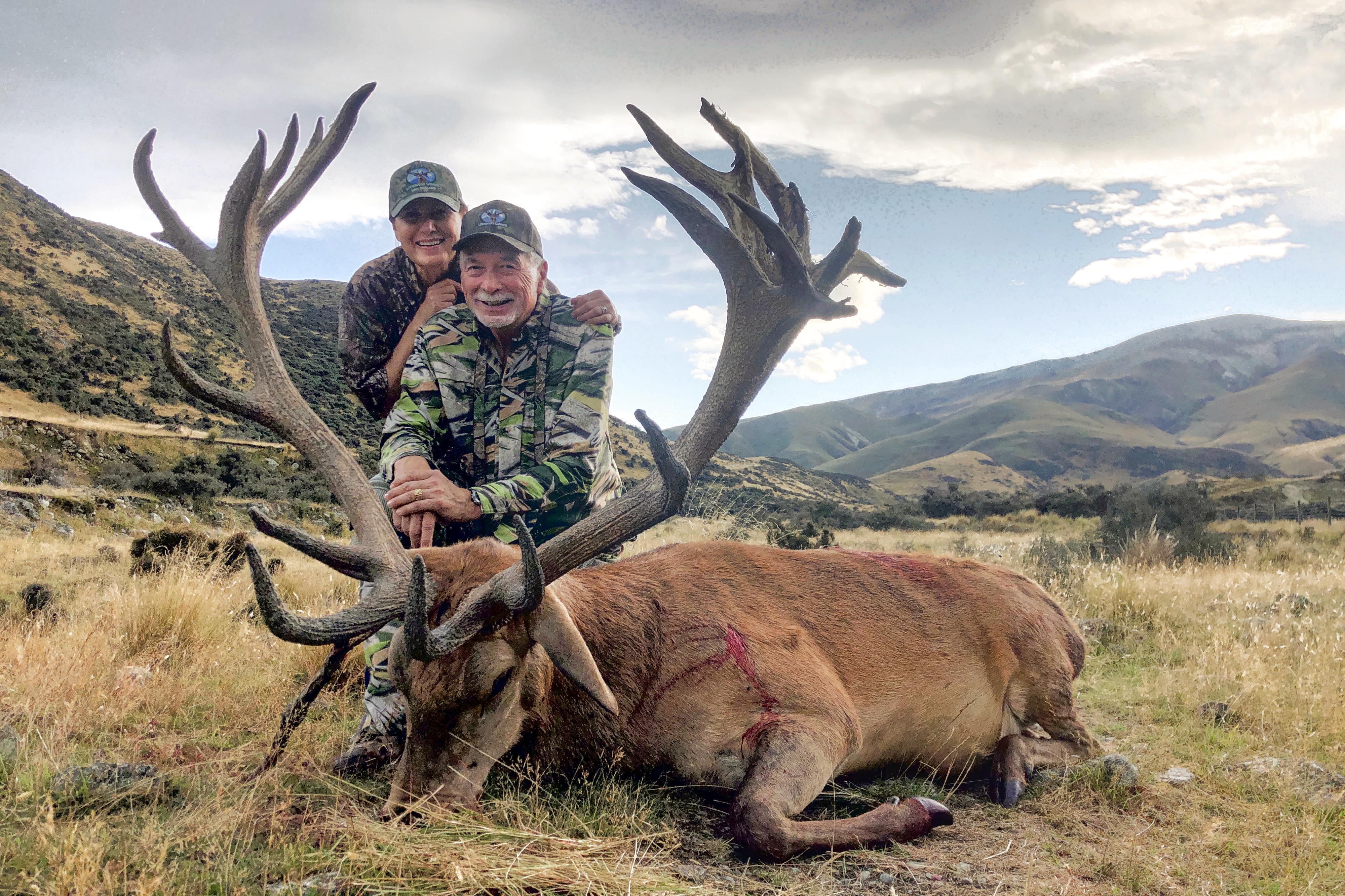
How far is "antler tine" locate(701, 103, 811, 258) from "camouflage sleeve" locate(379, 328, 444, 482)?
2.17m

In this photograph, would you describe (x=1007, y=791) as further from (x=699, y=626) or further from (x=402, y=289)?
(x=402, y=289)

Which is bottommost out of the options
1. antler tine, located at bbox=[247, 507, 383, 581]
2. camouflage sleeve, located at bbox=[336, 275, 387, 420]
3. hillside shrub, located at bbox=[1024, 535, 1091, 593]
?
hillside shrub, located at bbox=[1024, 535, 1091, 593]

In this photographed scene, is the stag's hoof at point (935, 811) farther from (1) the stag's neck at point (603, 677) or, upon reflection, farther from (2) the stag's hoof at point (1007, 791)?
(1) the stag's neck at point (603, 677)

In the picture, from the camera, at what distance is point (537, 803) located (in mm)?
3105

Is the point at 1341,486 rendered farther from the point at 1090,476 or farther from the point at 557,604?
the point at 1090,476

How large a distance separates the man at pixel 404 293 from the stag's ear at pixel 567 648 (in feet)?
7.28

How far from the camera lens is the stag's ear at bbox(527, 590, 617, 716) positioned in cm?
308

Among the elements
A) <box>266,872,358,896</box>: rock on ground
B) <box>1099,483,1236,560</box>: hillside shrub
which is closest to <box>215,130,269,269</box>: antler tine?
<box>266,872,358,896</box>: rock on ground

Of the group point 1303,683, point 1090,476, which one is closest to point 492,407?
point 1303,683

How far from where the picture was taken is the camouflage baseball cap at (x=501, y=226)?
4.43 meters

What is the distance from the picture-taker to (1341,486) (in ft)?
97.1

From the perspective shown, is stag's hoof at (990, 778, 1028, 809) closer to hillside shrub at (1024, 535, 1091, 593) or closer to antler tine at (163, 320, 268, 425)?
hillside shrub at (1024, 535, 1091, 593)

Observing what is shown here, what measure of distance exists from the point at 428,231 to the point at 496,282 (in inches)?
40.8

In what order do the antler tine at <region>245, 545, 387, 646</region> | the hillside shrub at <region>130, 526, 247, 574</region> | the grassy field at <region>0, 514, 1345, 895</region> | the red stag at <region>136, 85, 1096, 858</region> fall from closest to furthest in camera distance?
the grassy field at <region>0, 514, 1345, 895</region>
the antler tine at <region>245, 545, 387, 646</region>
the red stag at <region>136, 85, 1096, 858</region>
the hillside shrub at <region>130, 526, 247, 574</region>
